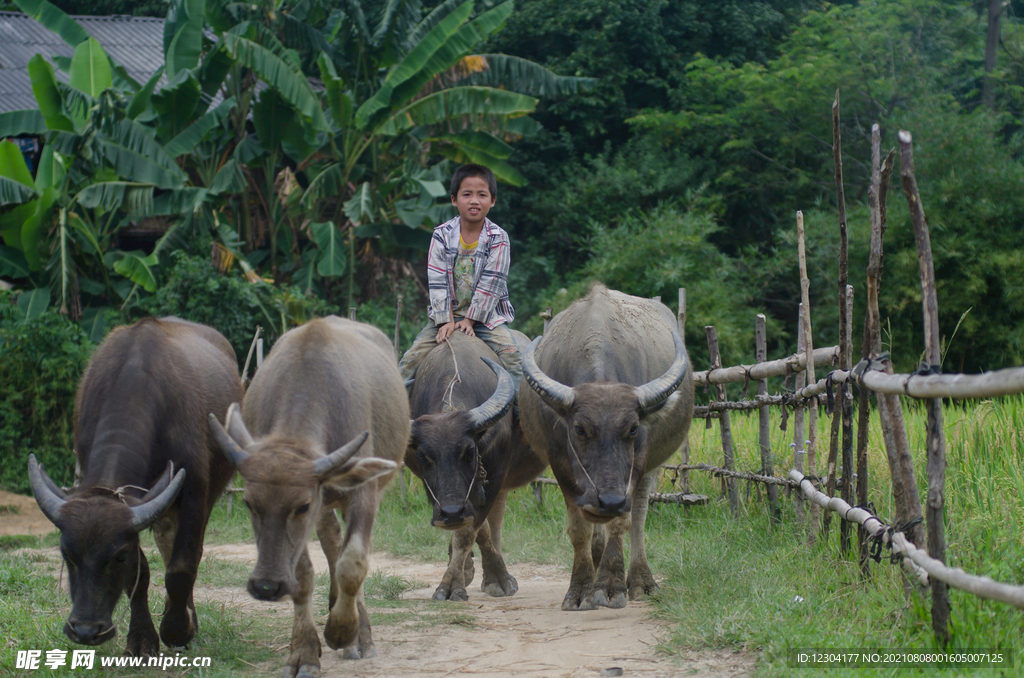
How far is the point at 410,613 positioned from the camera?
520 cm

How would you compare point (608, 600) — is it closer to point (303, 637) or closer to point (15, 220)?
point (303, 637)

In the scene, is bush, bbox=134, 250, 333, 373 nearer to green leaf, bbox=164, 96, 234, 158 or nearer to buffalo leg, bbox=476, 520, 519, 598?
green leaf, bbox=164, 96, 234, 158

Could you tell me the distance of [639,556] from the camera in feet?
18.5

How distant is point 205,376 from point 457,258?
201cm

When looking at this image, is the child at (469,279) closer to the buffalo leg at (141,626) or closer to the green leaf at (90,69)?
the buffalo leg at (141,626)

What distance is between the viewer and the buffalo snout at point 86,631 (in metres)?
3.70

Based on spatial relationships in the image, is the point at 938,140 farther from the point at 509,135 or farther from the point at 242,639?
the point at 242,639

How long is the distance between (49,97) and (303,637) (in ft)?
35.9

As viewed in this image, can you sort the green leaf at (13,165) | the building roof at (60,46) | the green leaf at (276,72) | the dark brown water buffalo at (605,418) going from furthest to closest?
the building roof at (60,46) < the green leaf at (276,72) < the green leaf at (13,165) < the dark brown water buffalo at (605,418)

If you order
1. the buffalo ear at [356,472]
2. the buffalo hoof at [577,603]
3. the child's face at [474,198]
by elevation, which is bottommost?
the buffalo hoof at [577,603]

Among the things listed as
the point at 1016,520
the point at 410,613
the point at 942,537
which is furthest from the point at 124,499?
the point at 1016,520

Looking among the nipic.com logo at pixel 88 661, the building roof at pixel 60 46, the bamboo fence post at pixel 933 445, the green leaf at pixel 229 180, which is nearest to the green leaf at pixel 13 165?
the green leaf at pixel 229 180

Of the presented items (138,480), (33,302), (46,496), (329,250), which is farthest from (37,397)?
(46,496)

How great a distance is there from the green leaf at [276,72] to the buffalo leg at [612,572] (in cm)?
976
